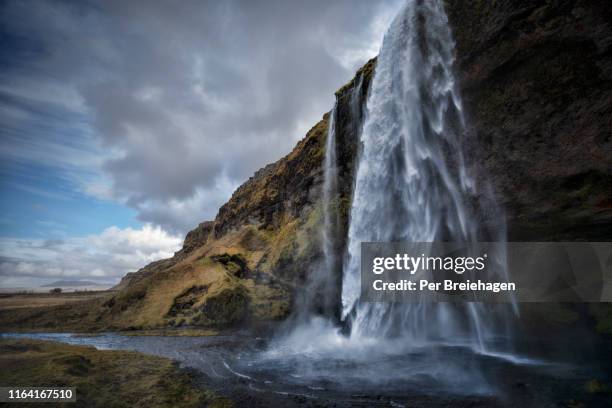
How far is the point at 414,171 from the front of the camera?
2047 cm

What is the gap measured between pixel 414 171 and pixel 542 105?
733 cm

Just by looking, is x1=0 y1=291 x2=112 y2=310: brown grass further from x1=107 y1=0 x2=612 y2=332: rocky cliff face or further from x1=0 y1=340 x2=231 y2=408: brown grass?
x1=107 y1=0 x2=612 y2=332: rocky cliff face

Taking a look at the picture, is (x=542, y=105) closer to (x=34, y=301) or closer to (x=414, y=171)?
(x=414, y=171)

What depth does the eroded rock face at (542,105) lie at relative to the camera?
13711mm

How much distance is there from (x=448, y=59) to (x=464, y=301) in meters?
16.6

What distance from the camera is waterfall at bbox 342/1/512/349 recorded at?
18906 mm

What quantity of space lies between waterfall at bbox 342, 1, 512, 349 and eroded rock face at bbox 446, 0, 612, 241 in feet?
4.16

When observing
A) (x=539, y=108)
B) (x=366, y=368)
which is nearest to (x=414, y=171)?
(x=539, y=108)

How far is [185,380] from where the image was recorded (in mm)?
12180

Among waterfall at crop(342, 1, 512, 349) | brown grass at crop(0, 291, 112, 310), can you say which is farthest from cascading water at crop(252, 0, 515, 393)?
brown grass at crop(0, 291, 112, 310)

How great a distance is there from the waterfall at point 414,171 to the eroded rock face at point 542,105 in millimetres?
1269

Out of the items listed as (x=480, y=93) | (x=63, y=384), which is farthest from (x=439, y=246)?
(x=63, y=384)

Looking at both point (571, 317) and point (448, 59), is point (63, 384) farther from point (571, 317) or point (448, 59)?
point (571, 317)

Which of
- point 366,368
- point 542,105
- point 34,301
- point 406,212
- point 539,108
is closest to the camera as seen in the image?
point 366,368
